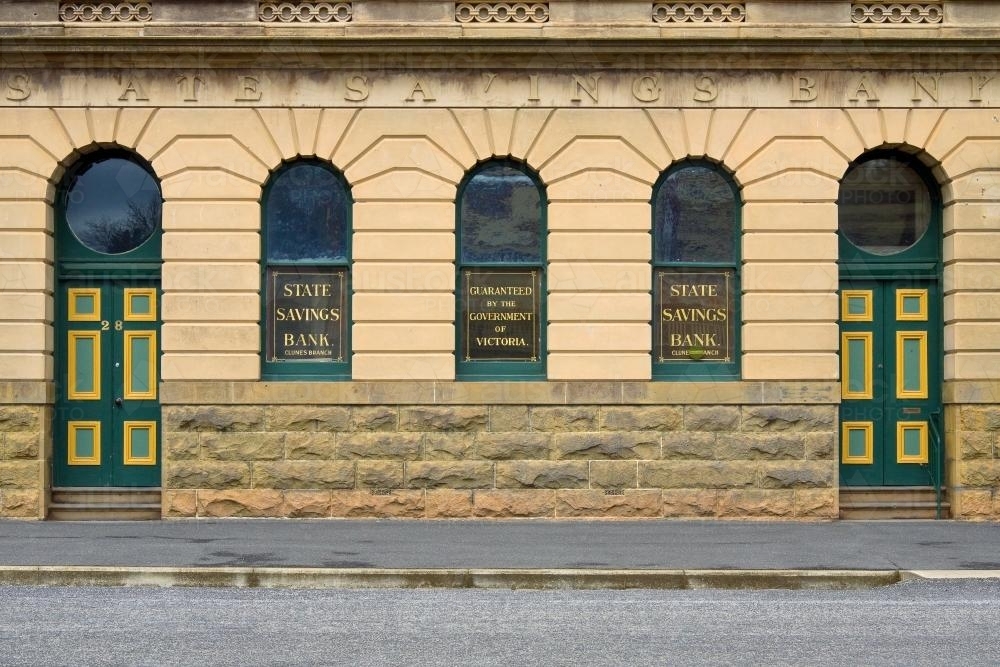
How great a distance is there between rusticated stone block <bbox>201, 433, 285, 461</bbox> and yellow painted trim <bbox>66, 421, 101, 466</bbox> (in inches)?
61.4

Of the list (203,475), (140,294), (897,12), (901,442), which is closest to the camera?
(203,475)

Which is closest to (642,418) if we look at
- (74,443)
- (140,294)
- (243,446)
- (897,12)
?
(243,446)

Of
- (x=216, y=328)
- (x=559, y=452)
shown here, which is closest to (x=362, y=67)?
(x=216, y=328)

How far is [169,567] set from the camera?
1306cm

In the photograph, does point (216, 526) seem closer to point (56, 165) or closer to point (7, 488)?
point (7, 488)

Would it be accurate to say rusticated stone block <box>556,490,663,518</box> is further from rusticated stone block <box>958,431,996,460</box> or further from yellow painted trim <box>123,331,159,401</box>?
yellow painted trim <box>123,331,159,401</box>

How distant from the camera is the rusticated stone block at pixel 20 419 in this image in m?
18.1

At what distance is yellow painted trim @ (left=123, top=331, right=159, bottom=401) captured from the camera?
61.0 ft

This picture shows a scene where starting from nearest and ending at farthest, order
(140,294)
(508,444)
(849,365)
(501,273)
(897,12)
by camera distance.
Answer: (508,444)
(897,12)
(501,273)
(140,294)
(849,365)

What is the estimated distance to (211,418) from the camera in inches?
712

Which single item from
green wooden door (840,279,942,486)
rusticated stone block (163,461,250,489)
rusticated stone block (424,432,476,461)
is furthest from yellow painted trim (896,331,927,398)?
rusticated stone block (163,461,250,489)

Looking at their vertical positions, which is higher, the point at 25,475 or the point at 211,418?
the point at 211,418

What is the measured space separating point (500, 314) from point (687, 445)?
292 centimetres

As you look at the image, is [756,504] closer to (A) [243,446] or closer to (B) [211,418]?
(A) [243,446]
